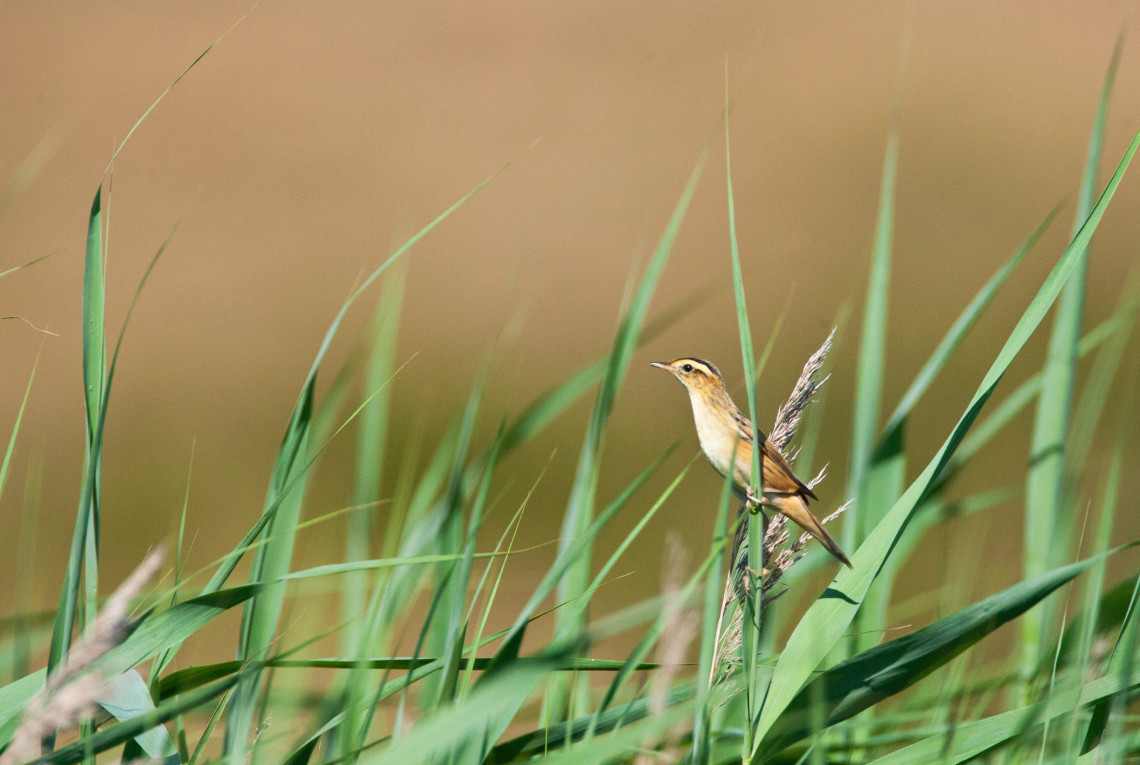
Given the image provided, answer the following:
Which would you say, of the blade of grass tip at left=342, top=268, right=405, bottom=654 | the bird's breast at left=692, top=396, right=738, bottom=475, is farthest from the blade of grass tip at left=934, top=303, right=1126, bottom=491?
the blade of grass tip at left=342, top=268, right=405, bottom=654

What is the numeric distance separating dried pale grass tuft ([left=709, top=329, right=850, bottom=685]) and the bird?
0.03m

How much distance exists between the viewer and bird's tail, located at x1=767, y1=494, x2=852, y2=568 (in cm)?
101

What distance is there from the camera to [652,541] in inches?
142

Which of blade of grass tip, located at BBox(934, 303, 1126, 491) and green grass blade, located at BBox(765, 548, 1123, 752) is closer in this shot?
green grass blade, located at BBox(765, 548, 1123, 752)

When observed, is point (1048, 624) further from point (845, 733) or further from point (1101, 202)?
point (1101, 202)

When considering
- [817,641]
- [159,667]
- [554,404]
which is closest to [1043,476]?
[817,641]

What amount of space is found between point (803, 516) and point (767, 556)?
17 centimetres

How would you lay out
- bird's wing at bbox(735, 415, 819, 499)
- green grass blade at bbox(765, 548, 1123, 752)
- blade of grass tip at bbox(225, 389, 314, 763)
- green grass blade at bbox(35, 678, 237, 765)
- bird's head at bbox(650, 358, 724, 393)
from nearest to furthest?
1. green grass blade at bbox(35, 678, 237, 765)
2. green grass blade at bbox(765, 548, 1123, 752)
3. blade of grass tip at bbox(225, 389, 314, 763)
4. bird's wing at bbox(735, 415, 819, 499)
5. bird's head at bbox(650, 358, 724, 393)

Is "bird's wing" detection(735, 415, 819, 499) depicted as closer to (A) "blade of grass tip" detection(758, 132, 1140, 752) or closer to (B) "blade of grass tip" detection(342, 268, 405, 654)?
(A) "blade of grass tip" detection(758, 132, 1140, 752)

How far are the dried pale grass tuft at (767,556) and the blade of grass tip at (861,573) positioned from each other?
41 millimetres

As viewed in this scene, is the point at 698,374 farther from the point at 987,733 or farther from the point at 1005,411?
the point at 987,733

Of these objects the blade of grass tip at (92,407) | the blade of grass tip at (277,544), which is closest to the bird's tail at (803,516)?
the blade of grass tip at (277,544)

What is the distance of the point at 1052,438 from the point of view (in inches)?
47.2

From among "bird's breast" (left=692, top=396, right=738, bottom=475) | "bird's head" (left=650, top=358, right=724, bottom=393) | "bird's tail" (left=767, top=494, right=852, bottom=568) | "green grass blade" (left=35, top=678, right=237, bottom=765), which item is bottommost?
"green grass blade" (left=35, top=678, right=237, bottom=765)
